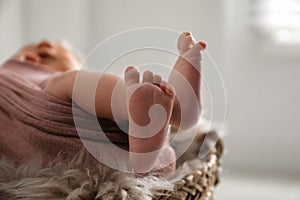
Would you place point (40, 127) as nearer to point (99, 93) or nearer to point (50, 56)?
point (99, 93)

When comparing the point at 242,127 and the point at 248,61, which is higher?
the point at 248,61

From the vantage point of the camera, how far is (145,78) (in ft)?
2.70

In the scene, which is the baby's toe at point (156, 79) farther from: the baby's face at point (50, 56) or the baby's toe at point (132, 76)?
the baby's face at point (50, 56)

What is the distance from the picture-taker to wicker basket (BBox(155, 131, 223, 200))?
92cm

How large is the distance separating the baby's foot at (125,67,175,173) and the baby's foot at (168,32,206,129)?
4 centimetres

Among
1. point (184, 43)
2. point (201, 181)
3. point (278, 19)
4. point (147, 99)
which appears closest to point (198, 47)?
point (184, 43)

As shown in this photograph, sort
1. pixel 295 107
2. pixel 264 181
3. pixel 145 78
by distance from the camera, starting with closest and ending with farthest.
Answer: pixel 145 78 → pixel 264 181 → pixel 295 107

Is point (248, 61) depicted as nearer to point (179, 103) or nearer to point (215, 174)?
point (215, 174)

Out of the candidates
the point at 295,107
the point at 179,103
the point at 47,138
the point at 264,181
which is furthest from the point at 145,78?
the point at 295,107

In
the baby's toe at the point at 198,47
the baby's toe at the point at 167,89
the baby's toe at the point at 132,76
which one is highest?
the baby's toe at the point at 198,47

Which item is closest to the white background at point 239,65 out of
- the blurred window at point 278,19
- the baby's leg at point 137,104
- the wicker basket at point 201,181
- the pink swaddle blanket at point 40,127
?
the blurred window at point 278,19

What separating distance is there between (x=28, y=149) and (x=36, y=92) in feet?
0.38

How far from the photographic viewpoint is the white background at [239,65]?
238cm

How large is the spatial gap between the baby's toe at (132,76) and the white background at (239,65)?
1.55 meters
